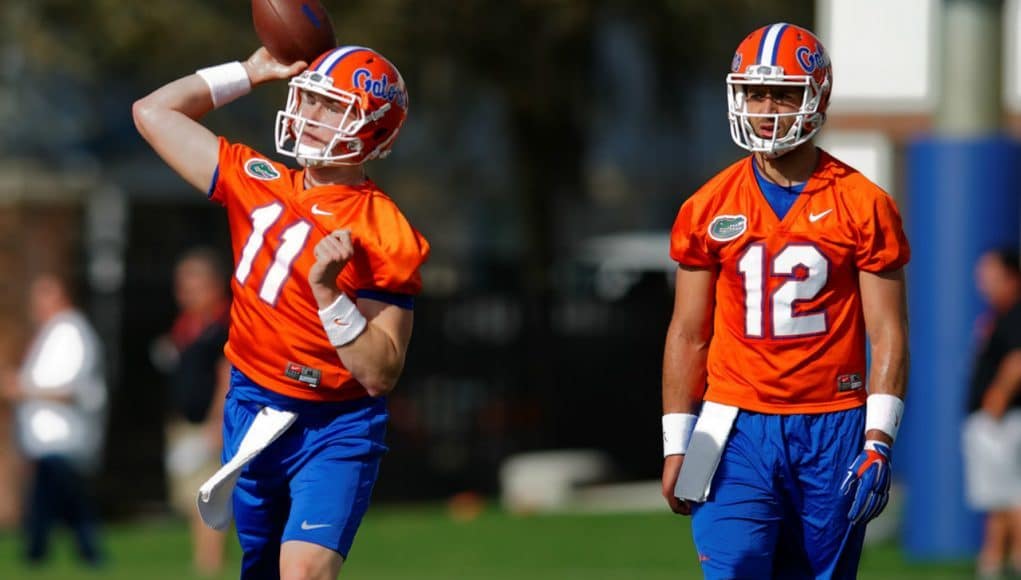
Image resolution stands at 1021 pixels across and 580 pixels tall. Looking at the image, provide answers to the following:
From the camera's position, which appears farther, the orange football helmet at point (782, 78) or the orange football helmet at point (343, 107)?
the orange football helmet at point (343, 107)

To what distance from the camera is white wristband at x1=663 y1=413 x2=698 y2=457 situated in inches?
232

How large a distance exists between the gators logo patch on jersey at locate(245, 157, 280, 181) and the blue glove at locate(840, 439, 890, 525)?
2107mm

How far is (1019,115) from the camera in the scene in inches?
598

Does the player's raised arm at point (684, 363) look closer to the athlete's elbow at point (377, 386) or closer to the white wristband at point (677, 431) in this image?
the white wristband at point (677, 431)

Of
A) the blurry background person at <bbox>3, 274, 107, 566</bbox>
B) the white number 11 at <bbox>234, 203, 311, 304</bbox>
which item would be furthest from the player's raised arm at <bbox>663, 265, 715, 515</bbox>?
the blurry background person at <bbox>3, 274, 107, 566</bbox>

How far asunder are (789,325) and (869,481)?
555 millimetres

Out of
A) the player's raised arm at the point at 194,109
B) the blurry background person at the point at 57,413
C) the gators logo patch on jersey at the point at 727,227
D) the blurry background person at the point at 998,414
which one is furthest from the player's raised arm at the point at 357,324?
the blurry background person at the point at 57,413

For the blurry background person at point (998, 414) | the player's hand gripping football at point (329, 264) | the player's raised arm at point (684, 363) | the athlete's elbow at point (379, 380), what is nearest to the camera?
the player's hand gripping football at point (329, 264)

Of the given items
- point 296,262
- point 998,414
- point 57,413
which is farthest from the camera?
point 57,413

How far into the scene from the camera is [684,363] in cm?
592

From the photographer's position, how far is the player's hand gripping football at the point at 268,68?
611 cm

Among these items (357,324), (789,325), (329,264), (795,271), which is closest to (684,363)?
(789,325)

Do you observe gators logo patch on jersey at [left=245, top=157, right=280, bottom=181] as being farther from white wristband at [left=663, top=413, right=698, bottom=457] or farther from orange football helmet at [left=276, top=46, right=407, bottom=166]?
white wristband at [left=663, top=413, right=698, bottom=457]

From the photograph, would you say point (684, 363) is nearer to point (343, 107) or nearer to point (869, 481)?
point (869, 481)
